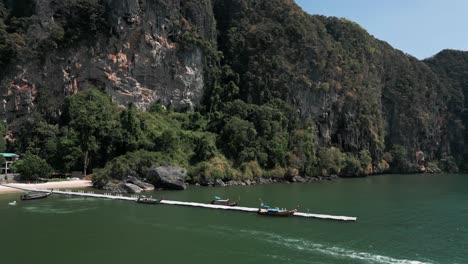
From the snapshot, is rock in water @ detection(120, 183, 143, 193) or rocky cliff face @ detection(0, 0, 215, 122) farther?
rocky cliff face @ detection(0, 0, 215, 122)

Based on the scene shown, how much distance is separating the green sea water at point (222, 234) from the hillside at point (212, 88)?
26110 mm

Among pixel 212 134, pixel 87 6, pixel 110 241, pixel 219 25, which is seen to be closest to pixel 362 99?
pixel 219 25

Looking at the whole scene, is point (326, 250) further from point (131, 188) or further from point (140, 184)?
point (140, 184)

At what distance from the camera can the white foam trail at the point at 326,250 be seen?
31.8m

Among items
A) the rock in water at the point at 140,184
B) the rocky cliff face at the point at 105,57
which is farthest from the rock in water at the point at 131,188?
the rocky cliff face at the point at 105,57

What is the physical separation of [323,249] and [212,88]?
8228 centimetres

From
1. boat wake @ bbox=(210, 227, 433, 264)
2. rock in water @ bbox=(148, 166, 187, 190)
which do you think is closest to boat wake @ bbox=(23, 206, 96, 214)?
rock in water @ bbox=(148, 166, 187, 190)

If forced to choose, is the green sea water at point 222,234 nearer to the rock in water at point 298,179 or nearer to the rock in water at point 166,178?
the rock in water at point 166,178

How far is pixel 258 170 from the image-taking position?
89375mm

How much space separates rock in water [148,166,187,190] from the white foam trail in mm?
33833

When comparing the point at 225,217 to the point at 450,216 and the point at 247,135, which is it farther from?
the point at 247,135

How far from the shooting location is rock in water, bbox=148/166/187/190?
71.4 meters

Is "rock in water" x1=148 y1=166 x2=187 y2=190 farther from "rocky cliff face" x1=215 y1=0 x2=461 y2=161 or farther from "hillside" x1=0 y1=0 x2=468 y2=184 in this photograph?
"rocky cliff face" x1=215 y1=0 x2=461 y2=161

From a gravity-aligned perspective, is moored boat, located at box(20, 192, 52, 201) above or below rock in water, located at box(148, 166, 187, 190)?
below
